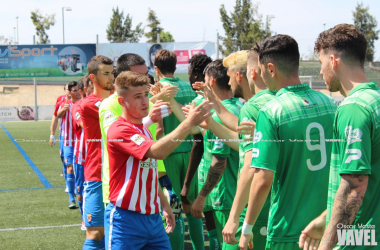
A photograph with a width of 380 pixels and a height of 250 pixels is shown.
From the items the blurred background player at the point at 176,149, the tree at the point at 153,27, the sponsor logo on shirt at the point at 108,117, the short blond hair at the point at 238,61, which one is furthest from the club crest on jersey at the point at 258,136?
the tree at the point at 153,27

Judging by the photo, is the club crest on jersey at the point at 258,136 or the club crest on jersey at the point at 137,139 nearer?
the club crest on jersey at the point at 258,136

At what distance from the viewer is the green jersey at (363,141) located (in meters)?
2.18

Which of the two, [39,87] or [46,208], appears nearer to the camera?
[46,208]

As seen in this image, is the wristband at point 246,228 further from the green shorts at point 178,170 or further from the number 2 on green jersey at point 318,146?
the green shorts at point 178,170

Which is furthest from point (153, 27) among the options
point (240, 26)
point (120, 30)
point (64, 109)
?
point (64, 109)

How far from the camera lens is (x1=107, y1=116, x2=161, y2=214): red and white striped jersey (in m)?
3.29

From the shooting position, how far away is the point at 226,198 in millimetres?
4312

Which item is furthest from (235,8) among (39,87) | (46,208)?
(46,208)

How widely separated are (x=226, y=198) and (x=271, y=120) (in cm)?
171

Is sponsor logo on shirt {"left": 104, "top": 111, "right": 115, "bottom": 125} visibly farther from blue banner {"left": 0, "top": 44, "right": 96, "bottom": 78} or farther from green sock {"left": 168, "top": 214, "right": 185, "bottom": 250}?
blue banner {"left": 0, "top": 44, "right": 96, "bottom": 78}

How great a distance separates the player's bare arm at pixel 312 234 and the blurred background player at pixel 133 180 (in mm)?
1150

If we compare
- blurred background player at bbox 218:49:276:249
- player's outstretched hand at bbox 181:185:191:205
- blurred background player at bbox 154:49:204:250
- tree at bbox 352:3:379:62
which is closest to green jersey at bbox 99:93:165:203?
blurred background player at bbox 218:49:276:249

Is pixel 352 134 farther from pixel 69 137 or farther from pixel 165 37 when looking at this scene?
pixel 165 37

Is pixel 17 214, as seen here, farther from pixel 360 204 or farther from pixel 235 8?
pixel 235 8
